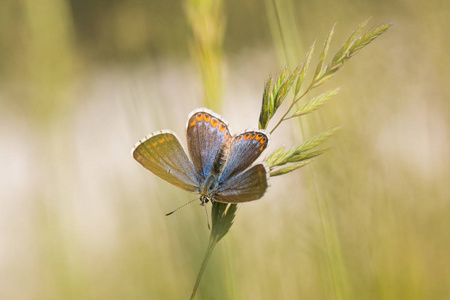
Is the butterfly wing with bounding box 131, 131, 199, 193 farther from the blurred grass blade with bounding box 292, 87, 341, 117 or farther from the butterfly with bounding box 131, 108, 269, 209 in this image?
the blurred grass blade with bounding box 292, 87, 341, 117

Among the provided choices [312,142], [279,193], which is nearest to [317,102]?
[312,142]

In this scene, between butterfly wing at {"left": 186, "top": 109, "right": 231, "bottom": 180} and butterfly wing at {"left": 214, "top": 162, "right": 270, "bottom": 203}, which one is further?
butterfly wing at {"left": 186, "top": 109, "right": 231, "bottom": 180}

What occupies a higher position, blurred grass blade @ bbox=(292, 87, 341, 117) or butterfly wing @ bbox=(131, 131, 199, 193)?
blurred grass blade @ bbox=(292, 87, 341, 117)

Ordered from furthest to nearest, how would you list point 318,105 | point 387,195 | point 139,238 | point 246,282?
point 139,238
point 246,282
point 387,195
point 318,105

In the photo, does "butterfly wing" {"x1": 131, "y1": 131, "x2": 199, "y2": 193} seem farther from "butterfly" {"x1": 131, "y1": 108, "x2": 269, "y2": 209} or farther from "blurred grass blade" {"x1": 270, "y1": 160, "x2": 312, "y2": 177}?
"blurred grass blade" {"x1": 270, "y1": 160, "x2": 312, "y2": 177}

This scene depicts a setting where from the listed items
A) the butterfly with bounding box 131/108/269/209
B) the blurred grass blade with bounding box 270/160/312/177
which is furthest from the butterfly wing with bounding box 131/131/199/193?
the blurred grass blade with bounding box 270/160/312/177

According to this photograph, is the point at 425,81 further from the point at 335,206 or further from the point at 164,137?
the point at 164,137

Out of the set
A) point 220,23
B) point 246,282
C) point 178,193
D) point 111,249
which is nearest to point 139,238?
point 246,282
